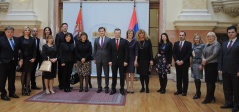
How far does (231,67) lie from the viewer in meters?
4.60

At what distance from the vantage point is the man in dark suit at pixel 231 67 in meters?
4.57

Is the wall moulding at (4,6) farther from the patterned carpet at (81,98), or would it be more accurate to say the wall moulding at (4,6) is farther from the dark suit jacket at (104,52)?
the dark suit jacket at (104,52)

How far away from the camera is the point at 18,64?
5613 mm

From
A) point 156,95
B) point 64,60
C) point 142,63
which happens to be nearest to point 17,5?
point 64,60

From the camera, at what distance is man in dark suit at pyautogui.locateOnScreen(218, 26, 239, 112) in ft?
15.0

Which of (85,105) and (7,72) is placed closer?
(85,105)

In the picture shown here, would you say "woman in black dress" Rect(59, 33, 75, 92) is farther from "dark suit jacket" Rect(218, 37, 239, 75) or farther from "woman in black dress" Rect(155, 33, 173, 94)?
"dark suit jacket" Rect(218, 37, 239, 75)

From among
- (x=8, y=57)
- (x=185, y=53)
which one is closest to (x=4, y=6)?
(x=8, y=57)

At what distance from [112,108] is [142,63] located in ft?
6.20

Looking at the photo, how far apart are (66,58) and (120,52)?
4.22 feet

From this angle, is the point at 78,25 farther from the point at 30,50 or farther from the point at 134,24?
the point at 30,50

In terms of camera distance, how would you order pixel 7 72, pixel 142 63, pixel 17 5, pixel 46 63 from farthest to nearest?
pixel 17 5
pixel 142 63
pixel 46 63
pixel 7 72

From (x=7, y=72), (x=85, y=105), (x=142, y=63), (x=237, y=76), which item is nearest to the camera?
(x=237, y=76)

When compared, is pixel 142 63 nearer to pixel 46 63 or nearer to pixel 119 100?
pixel 119 100
